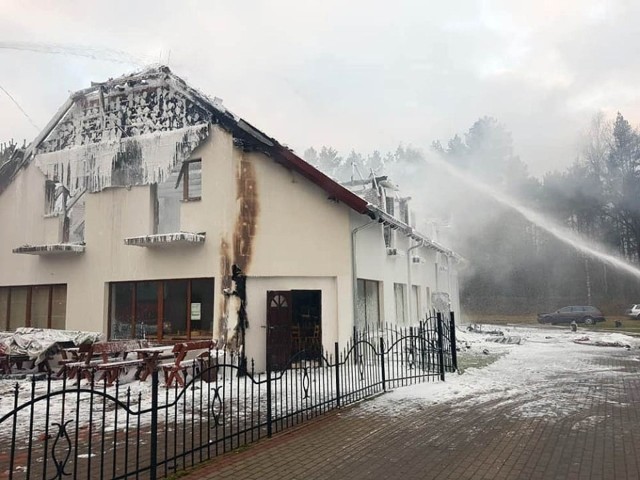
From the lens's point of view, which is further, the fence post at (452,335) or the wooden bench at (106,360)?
the fence post at (452,335)

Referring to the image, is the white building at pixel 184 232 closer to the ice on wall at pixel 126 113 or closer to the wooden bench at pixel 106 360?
the ice on wall at pixel 126 113

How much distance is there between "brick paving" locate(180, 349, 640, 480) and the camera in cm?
559

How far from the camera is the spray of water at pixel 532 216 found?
36.2m

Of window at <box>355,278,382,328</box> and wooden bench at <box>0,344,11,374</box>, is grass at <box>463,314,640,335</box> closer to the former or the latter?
window at <box>355,278,382,328</box>

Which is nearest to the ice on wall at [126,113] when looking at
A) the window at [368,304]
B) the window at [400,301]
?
the window at [368,304]

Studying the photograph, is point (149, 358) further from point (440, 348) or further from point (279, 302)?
point (440, 348)

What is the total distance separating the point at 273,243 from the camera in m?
13.9

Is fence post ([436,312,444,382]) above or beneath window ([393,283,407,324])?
beneath

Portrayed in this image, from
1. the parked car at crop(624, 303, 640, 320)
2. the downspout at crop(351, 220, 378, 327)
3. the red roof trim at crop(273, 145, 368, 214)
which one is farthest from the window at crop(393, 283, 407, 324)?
the parked car at crop(624, 303, 640, 320)

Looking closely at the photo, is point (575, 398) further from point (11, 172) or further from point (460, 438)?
point (11, 172)

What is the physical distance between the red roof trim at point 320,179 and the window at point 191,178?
2271 millimetres

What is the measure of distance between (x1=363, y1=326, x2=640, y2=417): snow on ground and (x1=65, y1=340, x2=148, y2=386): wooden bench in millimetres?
5408

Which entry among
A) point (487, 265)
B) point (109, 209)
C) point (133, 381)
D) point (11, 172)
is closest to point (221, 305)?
point (133, 381)

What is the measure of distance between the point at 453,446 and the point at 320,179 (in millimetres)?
8364
